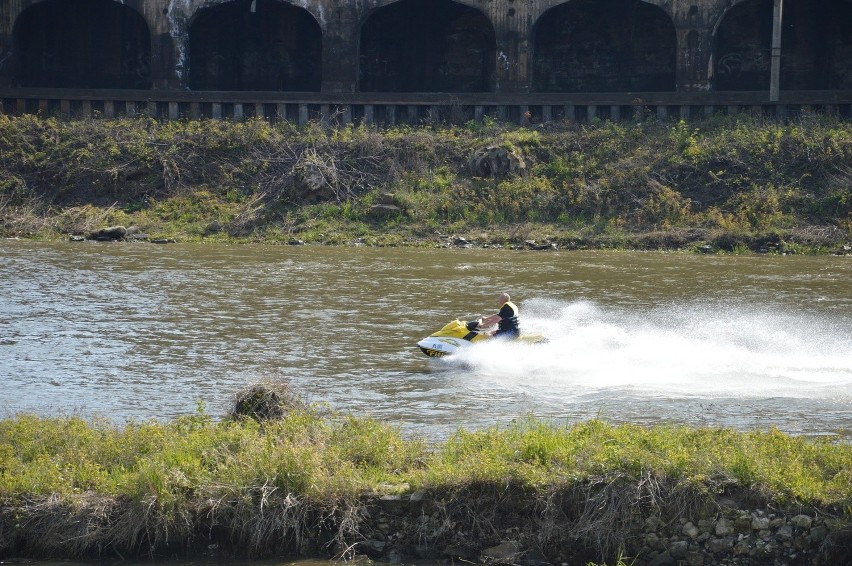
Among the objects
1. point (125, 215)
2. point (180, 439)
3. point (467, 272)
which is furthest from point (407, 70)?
point (180, 439)

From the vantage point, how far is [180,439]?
1136 centimetres

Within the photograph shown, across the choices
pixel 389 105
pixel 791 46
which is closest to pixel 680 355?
pixel 389 105

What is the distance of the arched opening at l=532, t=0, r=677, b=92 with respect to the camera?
40.0 meters

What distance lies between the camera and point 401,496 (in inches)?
411

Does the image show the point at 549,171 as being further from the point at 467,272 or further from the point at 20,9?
the point at 20,9

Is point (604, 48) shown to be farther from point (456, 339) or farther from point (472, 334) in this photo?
point (456, 339)

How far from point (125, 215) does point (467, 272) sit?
12089mm

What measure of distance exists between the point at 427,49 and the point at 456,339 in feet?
84.1

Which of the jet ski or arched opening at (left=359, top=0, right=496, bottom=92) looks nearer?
the jet ski

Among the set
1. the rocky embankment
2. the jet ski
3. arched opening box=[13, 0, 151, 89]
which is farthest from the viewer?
arched opening box=[13, 0, 151, 89]

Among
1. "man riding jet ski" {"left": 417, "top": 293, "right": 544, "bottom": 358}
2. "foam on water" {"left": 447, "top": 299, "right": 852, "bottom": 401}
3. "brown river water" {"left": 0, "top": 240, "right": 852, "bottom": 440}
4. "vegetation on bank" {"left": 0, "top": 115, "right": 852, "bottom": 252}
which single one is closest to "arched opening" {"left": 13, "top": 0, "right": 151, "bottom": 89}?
"vegetation on bank" {"left": 0, "top": 115, "right": 852, "bottom": 252}

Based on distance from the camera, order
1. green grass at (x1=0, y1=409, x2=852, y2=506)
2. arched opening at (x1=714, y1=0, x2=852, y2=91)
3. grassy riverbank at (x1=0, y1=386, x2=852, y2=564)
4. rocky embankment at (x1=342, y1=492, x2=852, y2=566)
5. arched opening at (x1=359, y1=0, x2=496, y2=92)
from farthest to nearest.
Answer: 1. arched opening at (x1=359, y1=0, x2=496, y2=92)
2. arched opening at (x1=714, y1=0, x2=852, y2=91)
3. green grass at (x1=0, y1=409, x2=852, y2=506)
4. grassy riverbank at (x1=0, y1=386, x2=852, y2=564)
5. rocky embankment at (x1=342, y1=492, x2=852, y2=566)

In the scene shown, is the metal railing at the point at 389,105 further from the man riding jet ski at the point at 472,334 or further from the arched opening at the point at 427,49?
the man riding jet ski at the point at 472,334

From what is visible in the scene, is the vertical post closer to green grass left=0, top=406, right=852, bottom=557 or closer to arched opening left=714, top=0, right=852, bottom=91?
arched opening left=714, top=0, right=852, bottom=91
